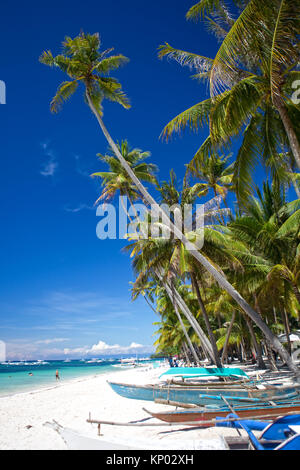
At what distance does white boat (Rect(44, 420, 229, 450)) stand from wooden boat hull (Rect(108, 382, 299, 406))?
175 inches

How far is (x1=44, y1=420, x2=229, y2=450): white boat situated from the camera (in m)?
3.25

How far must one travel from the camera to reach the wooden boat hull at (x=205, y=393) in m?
8.25

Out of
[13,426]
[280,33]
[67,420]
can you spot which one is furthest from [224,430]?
[280,33]

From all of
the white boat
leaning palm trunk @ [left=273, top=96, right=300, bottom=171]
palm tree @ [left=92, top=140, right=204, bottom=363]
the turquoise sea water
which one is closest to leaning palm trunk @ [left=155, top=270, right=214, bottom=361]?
palm tree @ [left=92, top=140, right=204, bottom=363]

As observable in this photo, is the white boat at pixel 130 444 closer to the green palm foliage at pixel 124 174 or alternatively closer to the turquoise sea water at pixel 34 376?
the green palm foliage at pixel 124 174

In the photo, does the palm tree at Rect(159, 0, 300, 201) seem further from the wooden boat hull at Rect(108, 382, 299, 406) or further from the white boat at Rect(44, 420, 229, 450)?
the white boat at Rect(44, 420, 229, 450)

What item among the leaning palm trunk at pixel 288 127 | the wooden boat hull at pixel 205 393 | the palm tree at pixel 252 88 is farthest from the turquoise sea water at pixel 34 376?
the leaning palm trunk at pixel 288 127

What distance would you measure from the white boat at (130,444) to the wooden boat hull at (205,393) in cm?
444

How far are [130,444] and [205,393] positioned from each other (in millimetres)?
6252

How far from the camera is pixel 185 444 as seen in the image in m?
3.27

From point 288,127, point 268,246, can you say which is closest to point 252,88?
point 288,127

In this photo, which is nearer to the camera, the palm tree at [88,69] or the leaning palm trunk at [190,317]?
the palm tree at [88,69]
